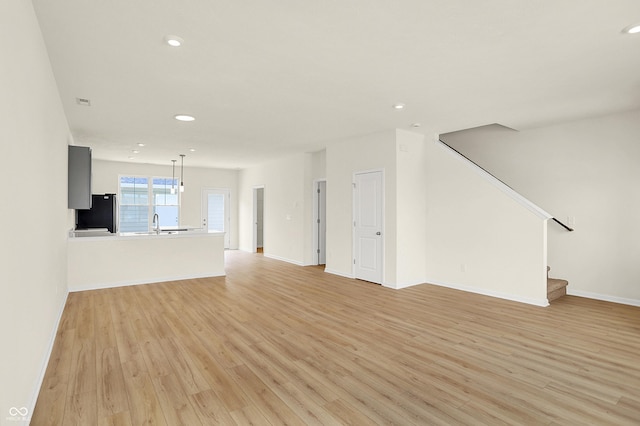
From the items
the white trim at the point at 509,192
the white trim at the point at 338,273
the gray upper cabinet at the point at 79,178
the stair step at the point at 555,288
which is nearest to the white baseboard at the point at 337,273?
the white trim at the point at 338,273

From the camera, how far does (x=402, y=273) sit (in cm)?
568

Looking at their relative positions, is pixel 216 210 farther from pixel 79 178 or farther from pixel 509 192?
pixel 509 192

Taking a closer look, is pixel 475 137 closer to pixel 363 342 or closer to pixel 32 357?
pixel 363 342

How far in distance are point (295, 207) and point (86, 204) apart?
432cm

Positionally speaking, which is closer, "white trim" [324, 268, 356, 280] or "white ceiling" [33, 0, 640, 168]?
"white ceiling" [33, 0, 640, 168]

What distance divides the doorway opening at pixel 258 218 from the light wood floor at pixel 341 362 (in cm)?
541

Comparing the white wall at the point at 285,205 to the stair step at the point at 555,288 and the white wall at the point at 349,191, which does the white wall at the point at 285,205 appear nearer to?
the white wall at the point at 349,191

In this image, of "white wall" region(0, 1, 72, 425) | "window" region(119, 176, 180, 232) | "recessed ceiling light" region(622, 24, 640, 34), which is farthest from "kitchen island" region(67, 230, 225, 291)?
"recessed ceiling light" region(622, 24, 640, 34)

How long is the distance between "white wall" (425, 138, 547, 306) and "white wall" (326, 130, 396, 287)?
853 mm

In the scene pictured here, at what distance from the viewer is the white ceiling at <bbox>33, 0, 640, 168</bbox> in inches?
90.5

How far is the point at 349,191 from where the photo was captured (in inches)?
254

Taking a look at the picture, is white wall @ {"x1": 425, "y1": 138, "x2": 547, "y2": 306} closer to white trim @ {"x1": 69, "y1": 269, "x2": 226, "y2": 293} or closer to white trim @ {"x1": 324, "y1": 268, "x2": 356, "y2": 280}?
white trim @ {"x1": 324, "y1": 268, "x2": 356, "y2": 280}

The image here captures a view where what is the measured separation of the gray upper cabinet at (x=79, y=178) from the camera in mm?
4773

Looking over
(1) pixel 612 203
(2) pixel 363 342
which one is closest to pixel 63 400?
(2) pixel 363 342
